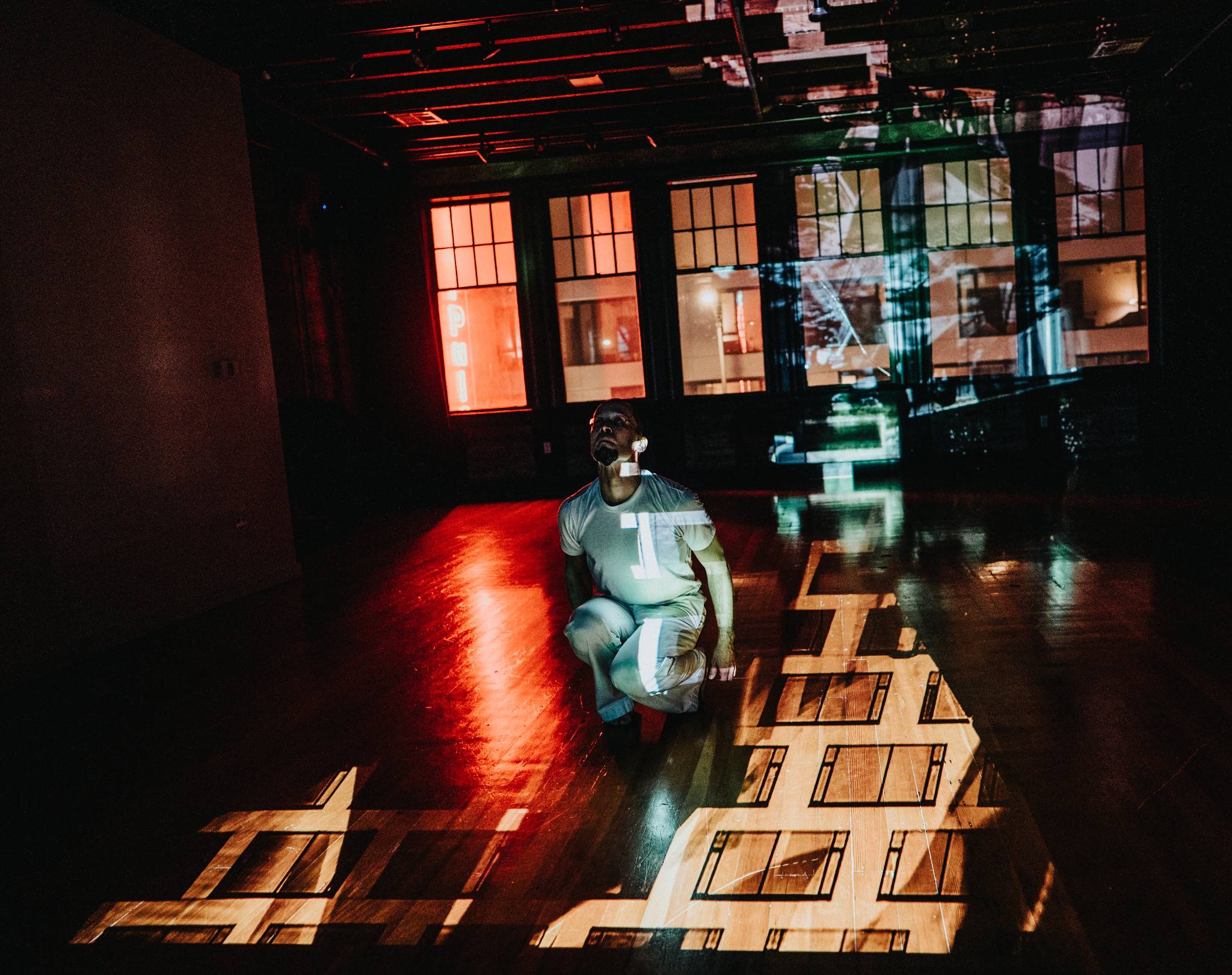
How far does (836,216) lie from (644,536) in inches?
311

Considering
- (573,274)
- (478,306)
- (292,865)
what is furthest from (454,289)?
(292,865)

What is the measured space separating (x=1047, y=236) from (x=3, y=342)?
905 centimetres

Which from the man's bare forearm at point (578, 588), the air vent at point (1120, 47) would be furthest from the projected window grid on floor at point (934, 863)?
the air vent at point (1120, 47)

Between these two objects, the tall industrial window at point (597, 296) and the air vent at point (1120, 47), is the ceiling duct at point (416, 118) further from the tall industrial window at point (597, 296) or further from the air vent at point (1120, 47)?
the air vent at point (1120, 47)

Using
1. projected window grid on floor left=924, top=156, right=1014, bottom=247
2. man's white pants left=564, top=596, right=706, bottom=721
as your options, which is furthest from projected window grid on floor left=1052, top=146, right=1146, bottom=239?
man's white pants left=564, top=596, right=706, bottom=721

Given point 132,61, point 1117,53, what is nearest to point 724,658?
point 132,61

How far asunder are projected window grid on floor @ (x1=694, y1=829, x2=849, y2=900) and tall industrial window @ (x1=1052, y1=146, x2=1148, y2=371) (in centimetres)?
849

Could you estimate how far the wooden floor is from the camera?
201cm

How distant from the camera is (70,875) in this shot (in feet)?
8.21

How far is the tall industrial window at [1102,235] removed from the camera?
9.43 meters

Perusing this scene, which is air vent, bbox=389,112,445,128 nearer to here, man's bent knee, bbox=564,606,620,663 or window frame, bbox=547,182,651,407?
window frame, bbox=547,182,651,407

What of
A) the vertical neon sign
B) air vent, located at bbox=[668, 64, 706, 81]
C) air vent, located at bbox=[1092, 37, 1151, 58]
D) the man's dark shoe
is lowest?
the man's dark shoe

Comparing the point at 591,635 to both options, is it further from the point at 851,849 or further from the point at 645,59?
the point at 645,59

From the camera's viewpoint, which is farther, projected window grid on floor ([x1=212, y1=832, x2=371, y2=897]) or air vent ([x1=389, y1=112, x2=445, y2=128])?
air vent ([x1=389, y1=112, x2=445, y2=128])
